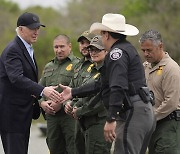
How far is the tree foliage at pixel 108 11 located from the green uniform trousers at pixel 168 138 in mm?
17278

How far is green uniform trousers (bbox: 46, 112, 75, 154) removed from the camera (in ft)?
29.1

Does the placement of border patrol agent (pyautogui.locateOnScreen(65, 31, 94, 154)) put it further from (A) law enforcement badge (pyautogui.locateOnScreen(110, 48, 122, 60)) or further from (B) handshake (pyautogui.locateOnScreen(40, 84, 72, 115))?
(A) law enforcement badge (pyautogui.locateOnScreen(110, 48, 122, 60))

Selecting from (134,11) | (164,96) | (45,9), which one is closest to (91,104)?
(164,96)

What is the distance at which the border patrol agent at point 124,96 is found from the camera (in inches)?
247

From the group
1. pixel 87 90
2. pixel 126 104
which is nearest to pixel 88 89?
pixel 87 90

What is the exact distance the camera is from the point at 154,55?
24.2ft

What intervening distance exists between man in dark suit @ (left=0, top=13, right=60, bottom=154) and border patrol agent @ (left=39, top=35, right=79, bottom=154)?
1.03m

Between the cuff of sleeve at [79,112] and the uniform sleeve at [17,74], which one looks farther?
the cuff of sleeve at [79,112]

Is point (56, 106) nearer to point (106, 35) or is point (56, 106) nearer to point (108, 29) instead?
point (106, 35)

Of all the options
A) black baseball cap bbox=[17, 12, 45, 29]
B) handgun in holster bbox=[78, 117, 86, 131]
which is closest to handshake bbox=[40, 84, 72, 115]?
handgun in holster bbox=[78, 117, 86, 131]

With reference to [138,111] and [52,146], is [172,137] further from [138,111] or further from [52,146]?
[52,146]

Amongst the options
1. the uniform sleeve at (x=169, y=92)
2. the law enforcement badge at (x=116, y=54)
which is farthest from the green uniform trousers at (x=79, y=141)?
the law enforcement badge at (x=116, y=54)

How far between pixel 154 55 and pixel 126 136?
4.64 feet

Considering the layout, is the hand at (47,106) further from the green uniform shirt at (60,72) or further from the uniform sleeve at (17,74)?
the uniform sleeve at (17,74)
